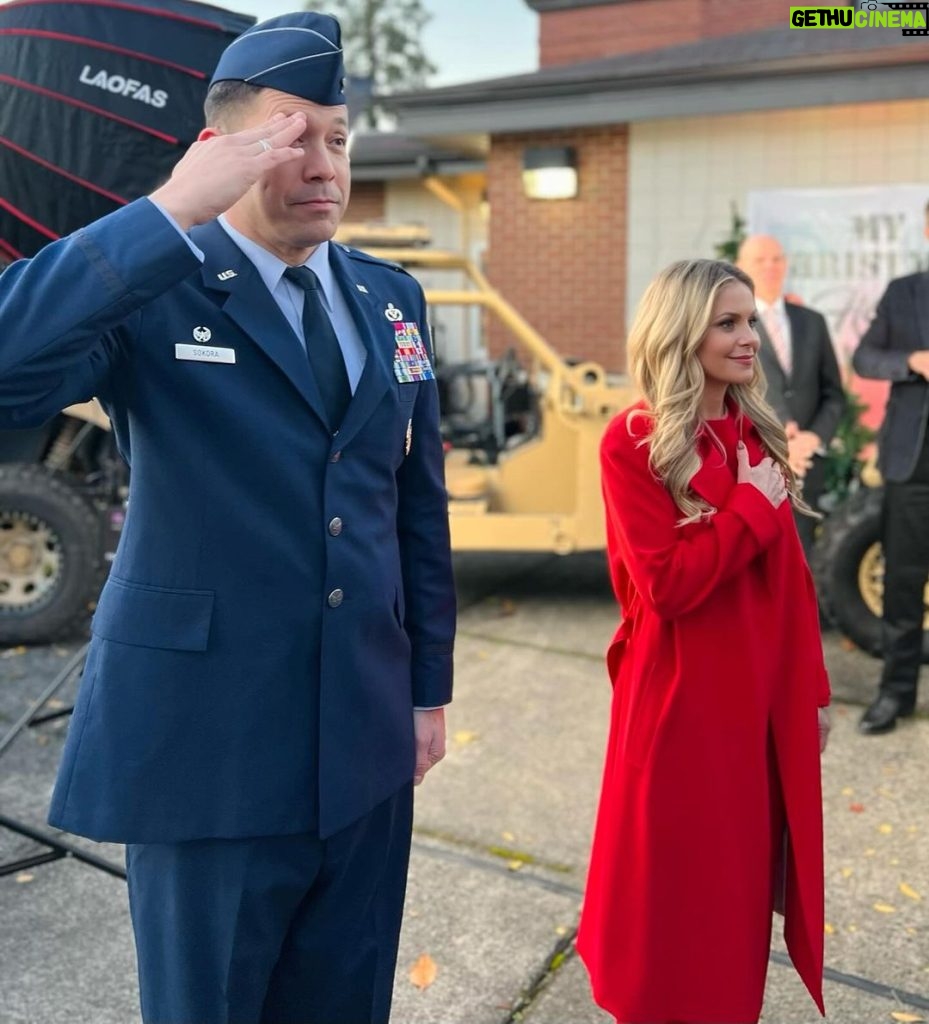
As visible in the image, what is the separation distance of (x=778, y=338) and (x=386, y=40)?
42.4 m

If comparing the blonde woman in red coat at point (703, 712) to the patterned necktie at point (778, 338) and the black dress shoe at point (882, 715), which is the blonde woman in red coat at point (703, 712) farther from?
the patterned necktie at point (778, 338)

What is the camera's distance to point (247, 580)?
5.26 ft

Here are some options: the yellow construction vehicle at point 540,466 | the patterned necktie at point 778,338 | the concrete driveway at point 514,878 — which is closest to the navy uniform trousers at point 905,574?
the concrete driveway at point 514,878

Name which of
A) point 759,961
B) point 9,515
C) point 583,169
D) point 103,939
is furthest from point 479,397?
point 759,961

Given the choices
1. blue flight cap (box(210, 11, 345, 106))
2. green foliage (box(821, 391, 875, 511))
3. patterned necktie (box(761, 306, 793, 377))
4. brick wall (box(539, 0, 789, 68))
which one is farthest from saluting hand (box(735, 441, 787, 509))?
brick wall (box(539, 0, 789, 68))

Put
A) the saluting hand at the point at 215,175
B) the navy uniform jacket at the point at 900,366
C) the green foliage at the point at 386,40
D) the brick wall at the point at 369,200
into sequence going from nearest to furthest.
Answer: the saluting hand at the point at 215,175, the navy uniform jacket at the point at 900,366, the brick wall at the point at 369,200, the green foliage at the point at 386,40

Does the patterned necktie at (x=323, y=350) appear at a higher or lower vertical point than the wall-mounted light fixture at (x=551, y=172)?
lower

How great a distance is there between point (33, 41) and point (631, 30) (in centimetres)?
1333

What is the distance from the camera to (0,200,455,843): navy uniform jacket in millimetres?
1570

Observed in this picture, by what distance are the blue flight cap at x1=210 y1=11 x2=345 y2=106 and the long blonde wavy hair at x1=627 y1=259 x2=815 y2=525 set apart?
88 cm

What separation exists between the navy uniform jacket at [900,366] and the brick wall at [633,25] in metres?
11.0

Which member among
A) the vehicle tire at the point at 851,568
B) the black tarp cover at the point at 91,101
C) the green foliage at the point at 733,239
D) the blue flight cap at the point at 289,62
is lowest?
the vehicle tire at the point at 851,568

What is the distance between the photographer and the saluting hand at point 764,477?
85.6 inches

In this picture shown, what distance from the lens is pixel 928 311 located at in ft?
14.3
